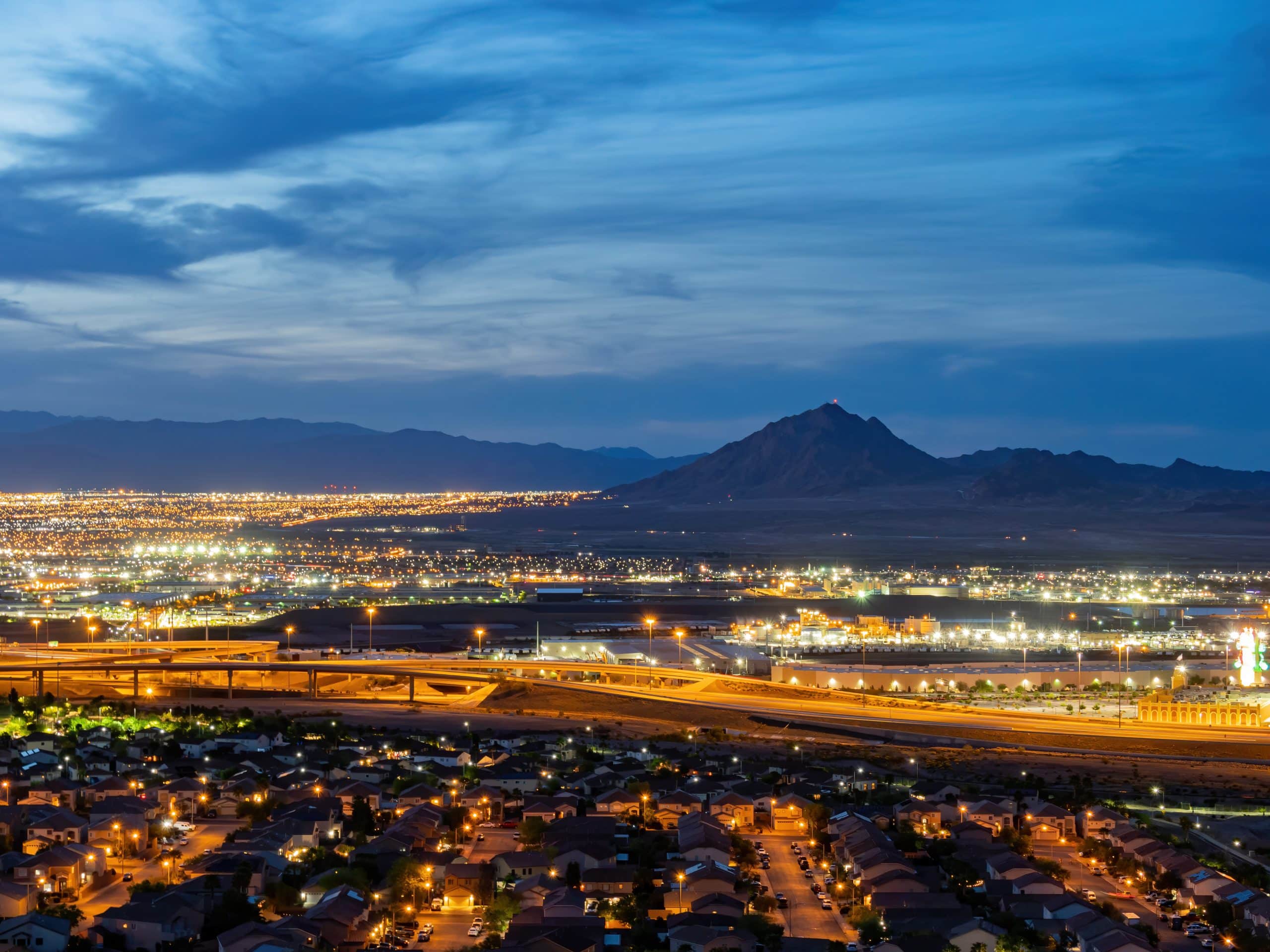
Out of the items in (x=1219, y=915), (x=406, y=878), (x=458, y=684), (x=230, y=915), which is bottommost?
(x=458, y=684)

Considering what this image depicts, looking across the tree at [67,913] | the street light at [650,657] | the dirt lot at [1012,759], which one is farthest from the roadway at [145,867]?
the street light at [650,657]

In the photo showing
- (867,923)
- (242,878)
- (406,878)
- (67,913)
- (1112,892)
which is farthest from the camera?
(1112,892)

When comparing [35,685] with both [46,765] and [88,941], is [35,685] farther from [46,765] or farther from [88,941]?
[88,941]

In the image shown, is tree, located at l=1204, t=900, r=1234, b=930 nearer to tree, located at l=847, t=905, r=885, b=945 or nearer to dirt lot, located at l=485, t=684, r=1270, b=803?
tree, located at l=847, t=905, r=885, b=945

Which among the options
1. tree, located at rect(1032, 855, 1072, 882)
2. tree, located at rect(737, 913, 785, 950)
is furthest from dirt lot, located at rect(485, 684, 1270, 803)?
tree, located at rect(737, 913, 785, 950)

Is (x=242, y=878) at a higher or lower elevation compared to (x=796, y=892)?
higher

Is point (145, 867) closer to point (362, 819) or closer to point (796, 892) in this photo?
point (362, 819)

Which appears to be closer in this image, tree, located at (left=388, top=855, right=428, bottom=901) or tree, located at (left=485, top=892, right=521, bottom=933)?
tree, located at (left=485, top=892, right=521, bottom=933)

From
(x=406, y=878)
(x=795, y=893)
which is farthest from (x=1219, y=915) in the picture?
(x=406, y=878)

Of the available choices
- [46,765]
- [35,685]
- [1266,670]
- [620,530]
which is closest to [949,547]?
[620,530]

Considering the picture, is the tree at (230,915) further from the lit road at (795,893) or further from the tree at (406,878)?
the lit road at (795,893)

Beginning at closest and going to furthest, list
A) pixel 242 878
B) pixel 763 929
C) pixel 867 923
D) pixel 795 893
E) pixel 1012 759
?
pixel 763 929, pixel 867 923, pixel 242 878, pixel 795 893, pixel 1012 759
